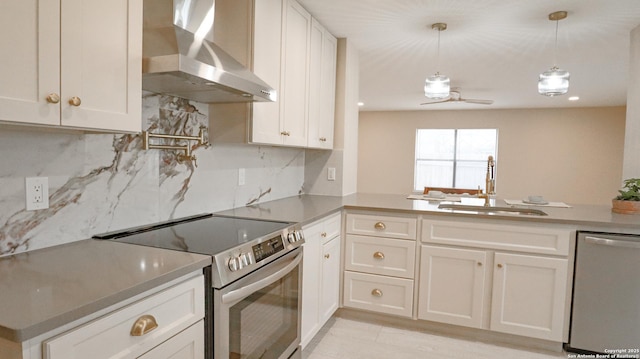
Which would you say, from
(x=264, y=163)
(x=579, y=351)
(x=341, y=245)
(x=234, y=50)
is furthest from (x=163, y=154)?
(x=579, y=351)

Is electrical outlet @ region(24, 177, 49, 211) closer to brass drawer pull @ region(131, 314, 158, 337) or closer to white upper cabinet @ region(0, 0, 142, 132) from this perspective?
white upper cabinet @ region(0, 0, 142, 132)

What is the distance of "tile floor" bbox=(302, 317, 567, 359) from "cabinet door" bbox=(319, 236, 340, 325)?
0.50 feet

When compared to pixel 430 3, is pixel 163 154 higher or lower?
lower

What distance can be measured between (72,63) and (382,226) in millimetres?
2078

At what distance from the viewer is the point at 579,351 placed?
2.35 metres

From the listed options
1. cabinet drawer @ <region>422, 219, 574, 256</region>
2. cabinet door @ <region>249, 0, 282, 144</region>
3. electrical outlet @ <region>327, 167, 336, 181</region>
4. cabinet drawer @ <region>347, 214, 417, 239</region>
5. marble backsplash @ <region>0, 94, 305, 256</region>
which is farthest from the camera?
electrical outlet @ <region>327, 167, 336, 181</region>

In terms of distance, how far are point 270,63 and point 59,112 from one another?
1.29m

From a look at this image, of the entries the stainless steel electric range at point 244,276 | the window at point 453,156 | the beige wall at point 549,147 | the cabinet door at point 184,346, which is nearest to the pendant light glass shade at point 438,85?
the stainless steel electric range at point 244,276

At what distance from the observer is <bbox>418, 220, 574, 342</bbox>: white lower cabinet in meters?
2.35

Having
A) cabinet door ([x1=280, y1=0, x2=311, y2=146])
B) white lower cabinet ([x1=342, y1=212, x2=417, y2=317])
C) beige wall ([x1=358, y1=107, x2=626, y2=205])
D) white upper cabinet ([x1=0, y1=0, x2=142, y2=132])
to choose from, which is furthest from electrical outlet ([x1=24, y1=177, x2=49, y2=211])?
beige wall ([x1=358, y1=107, x2=626, y2=205])

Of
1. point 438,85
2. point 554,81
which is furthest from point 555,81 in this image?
point 438,85

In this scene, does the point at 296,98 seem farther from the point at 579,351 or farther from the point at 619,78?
the point at 619,78

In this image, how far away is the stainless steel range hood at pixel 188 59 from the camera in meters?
1.39

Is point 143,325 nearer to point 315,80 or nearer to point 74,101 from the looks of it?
point 74,101
